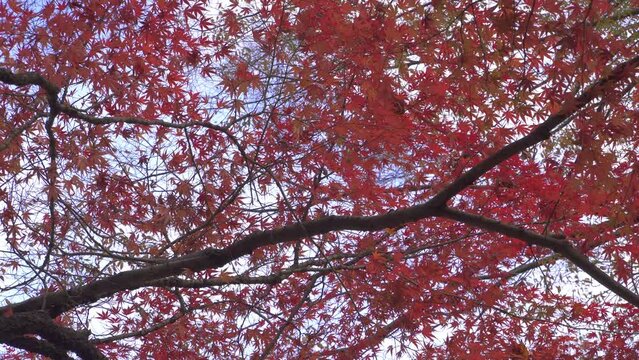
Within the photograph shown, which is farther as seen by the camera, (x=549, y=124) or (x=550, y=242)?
(x=550, y=242)

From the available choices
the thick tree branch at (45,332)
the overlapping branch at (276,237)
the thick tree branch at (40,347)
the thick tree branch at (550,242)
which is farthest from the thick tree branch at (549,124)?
the thick tree branch at (40,347)

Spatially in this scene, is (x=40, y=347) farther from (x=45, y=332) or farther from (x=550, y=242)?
(x=550, y=242)

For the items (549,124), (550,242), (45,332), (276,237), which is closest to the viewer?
(549,124)

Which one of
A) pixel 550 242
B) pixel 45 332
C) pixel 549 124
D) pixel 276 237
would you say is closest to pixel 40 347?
pixel 45 332

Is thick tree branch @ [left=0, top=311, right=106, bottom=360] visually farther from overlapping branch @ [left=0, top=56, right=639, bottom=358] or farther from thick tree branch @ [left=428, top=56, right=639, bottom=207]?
thick tree branch @ [left=428, top=56, right=639, bottom=207]

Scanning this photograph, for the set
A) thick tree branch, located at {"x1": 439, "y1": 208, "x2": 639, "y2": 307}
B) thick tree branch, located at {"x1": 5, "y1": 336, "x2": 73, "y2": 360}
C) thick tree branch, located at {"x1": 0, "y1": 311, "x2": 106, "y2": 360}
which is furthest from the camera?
thick tree branch, located at {"x1": 5, "y1": 336, "x2": 73, "y2": 360}

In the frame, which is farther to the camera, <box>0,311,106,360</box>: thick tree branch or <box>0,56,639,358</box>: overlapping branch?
<box>0,311,106,360</box>: thick tree branch

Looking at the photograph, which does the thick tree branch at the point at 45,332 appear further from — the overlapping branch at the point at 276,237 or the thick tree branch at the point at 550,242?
the thick tree branch at the point at 550,242

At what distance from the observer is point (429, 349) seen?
5895 mm

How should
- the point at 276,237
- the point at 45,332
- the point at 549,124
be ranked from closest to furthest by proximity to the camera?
the point at 549,124 → the point at 276,237 → the point at 45,332

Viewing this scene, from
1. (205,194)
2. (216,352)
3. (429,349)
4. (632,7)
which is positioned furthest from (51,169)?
(632,7)

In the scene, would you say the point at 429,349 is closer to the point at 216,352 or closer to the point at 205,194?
the point at 216,352

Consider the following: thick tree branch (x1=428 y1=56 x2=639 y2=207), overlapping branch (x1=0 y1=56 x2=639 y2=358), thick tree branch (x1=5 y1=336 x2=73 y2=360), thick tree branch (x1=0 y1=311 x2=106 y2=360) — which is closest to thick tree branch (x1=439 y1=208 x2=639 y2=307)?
overlapping branch (x1=0 y1=56 x2=639 y2=358)

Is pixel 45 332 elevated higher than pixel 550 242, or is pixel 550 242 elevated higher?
pixel 45 332
